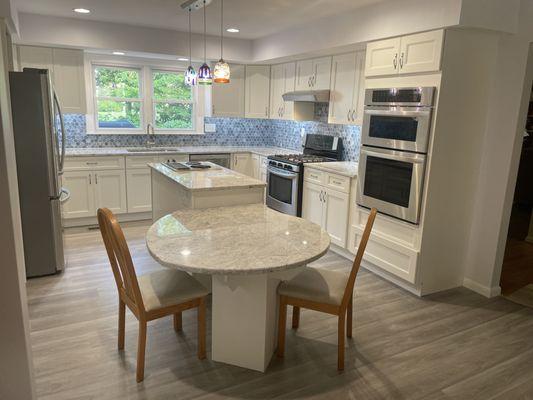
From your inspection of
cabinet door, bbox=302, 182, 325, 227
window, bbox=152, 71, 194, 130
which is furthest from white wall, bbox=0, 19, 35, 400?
window, bbox=152, 71, 194, 130

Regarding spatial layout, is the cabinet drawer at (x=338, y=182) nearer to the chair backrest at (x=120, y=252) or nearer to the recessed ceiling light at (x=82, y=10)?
the chair backrest at (x=120, y=252)

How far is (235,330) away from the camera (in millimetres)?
2244

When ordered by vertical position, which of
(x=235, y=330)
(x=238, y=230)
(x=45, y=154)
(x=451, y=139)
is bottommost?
(x=235, y=330)

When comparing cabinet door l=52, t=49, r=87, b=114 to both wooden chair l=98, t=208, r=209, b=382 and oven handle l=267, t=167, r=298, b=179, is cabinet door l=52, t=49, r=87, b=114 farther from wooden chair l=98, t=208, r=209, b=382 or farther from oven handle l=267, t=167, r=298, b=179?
wooden chair l=98, t=208, r=209, b=382

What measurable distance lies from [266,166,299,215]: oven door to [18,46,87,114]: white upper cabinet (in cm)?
244

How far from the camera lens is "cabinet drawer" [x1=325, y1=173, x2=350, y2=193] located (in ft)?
13.1

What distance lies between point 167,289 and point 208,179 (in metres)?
1.24

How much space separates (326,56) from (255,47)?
A: 130 centimetres

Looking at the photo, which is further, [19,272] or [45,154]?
[45,154]

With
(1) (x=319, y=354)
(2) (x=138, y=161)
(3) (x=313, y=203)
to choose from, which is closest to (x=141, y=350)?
(1) (x=319, y=354)

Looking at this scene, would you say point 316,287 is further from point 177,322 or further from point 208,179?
point 208,179

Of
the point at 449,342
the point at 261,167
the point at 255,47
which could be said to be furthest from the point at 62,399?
the point at 255,47

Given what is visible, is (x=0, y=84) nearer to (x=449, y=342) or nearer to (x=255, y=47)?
(x=449, y=342)

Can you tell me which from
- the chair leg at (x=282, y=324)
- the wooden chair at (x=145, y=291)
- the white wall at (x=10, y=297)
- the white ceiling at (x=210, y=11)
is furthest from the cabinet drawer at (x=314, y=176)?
the white wall at (x=10, y=297)
